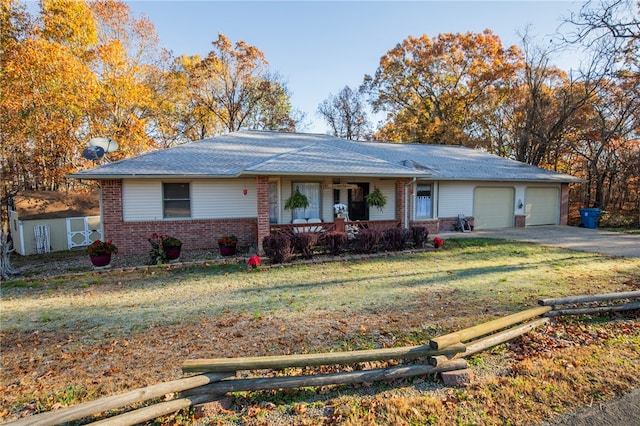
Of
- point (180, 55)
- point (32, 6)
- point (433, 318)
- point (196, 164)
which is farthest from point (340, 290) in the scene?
point (180, 55)

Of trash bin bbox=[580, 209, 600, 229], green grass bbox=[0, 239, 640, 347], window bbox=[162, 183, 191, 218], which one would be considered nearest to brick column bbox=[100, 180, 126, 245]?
window bbox=[162, 183, 191, 218]

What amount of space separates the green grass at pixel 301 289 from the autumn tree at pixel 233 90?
20856 mm

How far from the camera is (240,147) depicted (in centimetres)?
1391

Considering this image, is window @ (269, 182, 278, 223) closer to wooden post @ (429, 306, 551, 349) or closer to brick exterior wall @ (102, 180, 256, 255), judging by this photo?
brick exterior wall @ (102, 180, 256, 255)

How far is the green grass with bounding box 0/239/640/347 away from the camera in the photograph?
542cm

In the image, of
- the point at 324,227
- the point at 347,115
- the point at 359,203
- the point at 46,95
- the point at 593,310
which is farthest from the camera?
the point at 347,115

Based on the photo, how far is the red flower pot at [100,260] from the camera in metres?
8.65

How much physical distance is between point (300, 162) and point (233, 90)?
19224 mm

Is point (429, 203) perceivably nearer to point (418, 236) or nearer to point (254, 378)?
point (418, 236)

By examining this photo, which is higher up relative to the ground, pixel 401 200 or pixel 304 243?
pixel 401 200

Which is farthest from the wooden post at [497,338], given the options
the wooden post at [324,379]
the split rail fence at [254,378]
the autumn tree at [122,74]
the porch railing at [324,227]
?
the autumn tree at [122,74]

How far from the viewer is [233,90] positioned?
26.2 meters

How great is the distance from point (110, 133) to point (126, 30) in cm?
725

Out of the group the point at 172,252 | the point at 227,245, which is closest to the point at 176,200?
the point at 172,252
